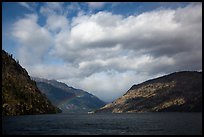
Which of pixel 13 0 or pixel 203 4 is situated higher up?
pixel 13 0

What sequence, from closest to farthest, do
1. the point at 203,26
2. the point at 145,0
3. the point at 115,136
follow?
the point at 203,26 → the point at 145,0 → the point at 115,136

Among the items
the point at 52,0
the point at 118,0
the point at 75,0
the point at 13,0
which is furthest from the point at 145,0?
the point at 13,0

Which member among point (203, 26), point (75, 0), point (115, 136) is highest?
point (75, 0)

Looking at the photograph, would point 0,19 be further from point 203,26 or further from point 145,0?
point 203,26

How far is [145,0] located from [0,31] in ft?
46.4

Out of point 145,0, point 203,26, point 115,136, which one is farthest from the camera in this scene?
point 115,136

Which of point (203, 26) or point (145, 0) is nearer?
point (203, 26)

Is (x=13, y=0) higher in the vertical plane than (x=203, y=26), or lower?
higher

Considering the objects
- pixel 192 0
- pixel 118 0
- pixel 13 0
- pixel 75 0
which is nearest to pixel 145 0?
pixel 118 0

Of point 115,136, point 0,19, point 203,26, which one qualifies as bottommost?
point 115,136

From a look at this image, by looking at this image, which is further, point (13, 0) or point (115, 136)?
point (115, 136)

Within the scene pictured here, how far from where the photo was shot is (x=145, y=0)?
24406 mm

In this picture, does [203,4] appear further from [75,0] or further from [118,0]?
[75,0]

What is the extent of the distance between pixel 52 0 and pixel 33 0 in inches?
75.1
